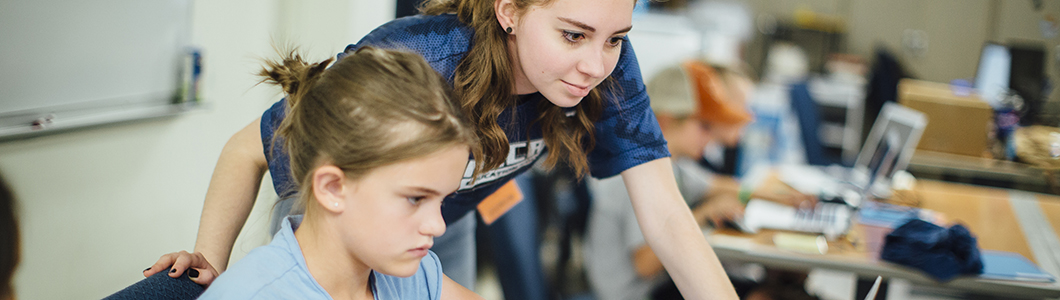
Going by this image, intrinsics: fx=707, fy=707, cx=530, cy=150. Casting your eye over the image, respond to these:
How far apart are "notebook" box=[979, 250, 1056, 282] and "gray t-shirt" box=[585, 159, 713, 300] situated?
0.82 metres

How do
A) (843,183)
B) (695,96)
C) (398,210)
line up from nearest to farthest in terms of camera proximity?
(398,210) < (695,96) < (843,183)

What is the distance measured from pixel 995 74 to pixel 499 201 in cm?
355

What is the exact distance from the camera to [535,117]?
104cm

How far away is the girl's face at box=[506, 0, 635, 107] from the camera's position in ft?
2.69

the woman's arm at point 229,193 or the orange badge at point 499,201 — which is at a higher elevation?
the woman's arm at point 229,193

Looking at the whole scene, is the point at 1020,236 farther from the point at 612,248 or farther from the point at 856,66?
the point at 856,66

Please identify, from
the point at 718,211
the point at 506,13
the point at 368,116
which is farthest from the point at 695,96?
the point at 368,116

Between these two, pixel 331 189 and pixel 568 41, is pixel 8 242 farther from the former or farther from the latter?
pixel 568 41

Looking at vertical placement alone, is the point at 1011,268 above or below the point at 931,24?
below

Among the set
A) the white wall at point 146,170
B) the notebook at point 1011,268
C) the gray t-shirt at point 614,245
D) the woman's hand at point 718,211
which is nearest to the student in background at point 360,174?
the white wall at point 146,170

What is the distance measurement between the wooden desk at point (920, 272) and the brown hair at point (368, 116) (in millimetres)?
1299

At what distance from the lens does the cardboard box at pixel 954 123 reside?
3.22 metres

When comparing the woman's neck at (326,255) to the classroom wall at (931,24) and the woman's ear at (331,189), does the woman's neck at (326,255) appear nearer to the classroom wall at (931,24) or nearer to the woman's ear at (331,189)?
the woman's ear at (331,189)

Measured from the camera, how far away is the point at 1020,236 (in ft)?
7.23
